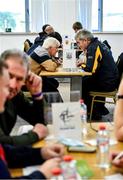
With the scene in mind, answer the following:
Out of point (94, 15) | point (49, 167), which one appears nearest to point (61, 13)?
point (94, 15)

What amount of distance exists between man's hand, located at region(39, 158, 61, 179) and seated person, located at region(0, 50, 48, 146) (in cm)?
39

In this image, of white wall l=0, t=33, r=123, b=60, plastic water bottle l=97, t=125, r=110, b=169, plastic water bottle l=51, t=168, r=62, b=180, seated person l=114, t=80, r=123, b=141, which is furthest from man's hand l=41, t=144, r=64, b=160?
white wall l=0, t=33, r=123, b=60

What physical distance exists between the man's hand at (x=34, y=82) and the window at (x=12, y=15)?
6.90m

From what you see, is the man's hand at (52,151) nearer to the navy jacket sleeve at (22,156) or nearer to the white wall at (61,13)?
the navy jacket sleeve at (22,156)

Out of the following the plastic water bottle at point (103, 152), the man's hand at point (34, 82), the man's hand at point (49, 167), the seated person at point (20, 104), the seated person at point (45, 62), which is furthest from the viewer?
the seated person at point (45, 62)

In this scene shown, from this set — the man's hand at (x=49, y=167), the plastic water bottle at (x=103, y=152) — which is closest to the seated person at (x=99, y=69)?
the plastic water bottle at (x=103, y=152)

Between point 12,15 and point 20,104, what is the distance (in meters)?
7.01

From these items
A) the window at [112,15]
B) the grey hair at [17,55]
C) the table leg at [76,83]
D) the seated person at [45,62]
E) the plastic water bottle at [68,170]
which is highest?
the window at [112,15]

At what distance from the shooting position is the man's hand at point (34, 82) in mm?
2129

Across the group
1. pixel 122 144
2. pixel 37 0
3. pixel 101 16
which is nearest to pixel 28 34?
pixel 37 0

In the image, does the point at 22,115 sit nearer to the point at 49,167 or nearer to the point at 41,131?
the point at 41,131

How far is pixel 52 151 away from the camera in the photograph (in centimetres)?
150

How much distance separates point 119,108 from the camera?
6.28ft

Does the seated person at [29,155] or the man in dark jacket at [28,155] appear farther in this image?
the man in dark jacket at [28,155]
